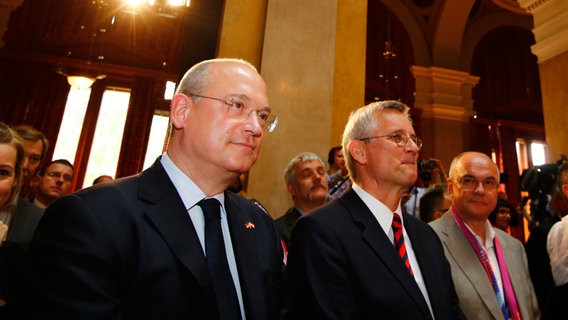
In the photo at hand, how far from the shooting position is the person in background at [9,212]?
139 centimetres

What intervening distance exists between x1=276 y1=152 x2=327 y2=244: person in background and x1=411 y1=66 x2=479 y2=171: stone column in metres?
7.36

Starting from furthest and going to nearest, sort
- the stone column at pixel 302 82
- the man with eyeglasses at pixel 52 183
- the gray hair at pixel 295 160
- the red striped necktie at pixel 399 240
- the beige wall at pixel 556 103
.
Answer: the beige wall at pixel 556 103 → the man with eyeglasses at pixel 52 183 → the stone column at pixel 302 82 → the gray hair at pixel 295 160 → the red striped necktie at pixel 399 240

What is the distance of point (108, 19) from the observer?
9383mm

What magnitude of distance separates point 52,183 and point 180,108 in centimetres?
253

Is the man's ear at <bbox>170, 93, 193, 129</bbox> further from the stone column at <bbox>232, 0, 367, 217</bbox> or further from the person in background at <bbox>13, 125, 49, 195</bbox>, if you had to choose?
the person in background at <bbox>13, 125, 49, 195</bbox>

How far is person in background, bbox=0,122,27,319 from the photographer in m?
1.39

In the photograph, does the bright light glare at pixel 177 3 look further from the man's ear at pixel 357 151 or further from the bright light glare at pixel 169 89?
the man's ear at pixel 357 151

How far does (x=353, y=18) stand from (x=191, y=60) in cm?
169

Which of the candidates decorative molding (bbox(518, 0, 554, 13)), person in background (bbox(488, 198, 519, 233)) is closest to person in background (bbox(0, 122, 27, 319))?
person in background (bbox(488, 198, 519, 233))

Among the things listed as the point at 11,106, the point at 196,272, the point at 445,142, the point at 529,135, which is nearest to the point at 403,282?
the point at 196,272

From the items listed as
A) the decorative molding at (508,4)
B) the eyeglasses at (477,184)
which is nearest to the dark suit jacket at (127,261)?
the eyeglasses at (477,184)

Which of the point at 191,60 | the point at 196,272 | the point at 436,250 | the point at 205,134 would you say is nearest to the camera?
the point at 196,272

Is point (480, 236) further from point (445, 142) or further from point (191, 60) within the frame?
point (445, 142)

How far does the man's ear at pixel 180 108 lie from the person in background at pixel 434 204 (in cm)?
278
